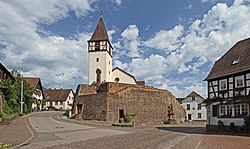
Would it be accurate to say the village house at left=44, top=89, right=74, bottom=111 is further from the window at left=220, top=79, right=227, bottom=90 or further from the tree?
the window at left=220, top=79, right=227, bottom=90

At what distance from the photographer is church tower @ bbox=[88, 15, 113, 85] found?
→ 217ft

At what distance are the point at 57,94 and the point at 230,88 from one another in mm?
74472

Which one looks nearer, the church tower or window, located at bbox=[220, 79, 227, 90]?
window, located at bbox=[220, 79, 227, 90]

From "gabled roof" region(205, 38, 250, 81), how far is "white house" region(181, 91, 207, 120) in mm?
42932

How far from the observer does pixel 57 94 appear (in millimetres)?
94812

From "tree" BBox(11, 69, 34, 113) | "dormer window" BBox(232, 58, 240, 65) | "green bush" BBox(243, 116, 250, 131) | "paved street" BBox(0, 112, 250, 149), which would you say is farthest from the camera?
"tree" BBox(11, 69, 34, 113)

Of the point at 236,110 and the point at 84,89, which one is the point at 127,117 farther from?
the point at 236,110

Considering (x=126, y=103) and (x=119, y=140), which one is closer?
(x=119, y=140)

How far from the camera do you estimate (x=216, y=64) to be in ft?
110

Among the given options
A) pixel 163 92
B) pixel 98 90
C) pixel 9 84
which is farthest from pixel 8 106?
pixel 163 92

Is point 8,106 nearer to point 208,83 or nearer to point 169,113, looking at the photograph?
point 169,113

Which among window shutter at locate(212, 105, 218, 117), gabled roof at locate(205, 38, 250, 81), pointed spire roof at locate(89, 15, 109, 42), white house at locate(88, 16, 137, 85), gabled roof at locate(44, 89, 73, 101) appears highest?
pointed spire roof at locate(89, 15, 109, 42)

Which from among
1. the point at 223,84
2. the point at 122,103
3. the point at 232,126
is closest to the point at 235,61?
the point at 223,84

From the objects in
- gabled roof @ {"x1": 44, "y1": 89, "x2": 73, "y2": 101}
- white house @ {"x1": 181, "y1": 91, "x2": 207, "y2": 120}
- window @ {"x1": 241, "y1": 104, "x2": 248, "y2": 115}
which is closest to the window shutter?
window @ {"x1": 241, "y1": 104, "x2": 248, "y2": 115}
